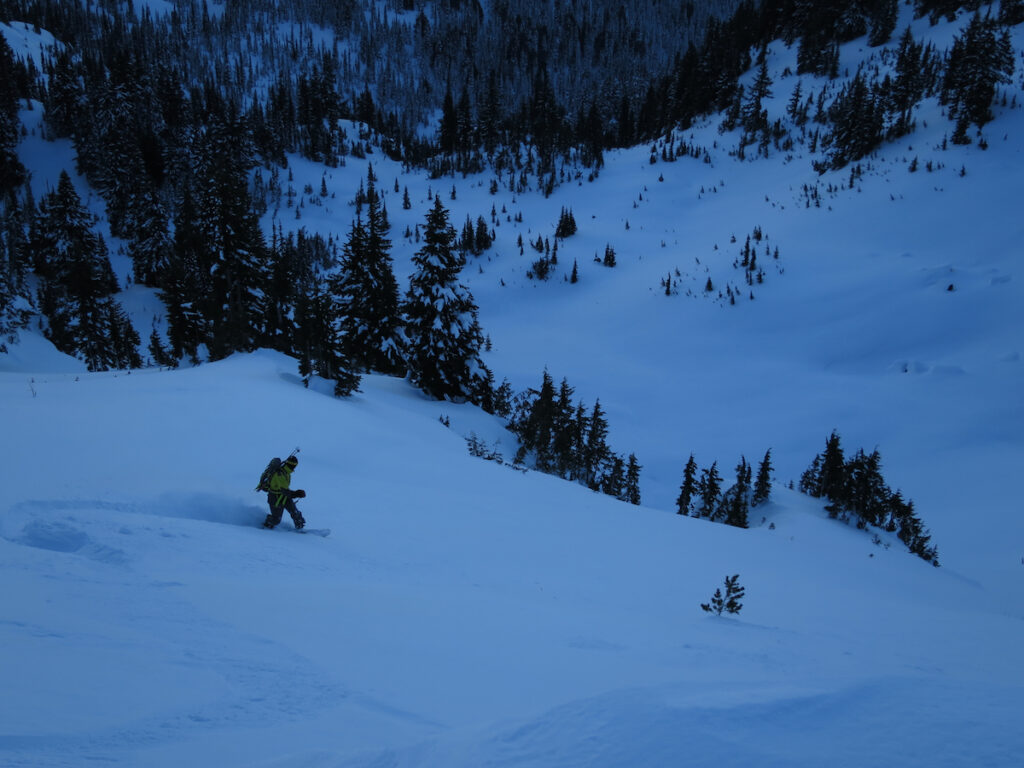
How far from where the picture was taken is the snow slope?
3.11 m

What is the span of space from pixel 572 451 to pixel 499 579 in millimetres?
14396

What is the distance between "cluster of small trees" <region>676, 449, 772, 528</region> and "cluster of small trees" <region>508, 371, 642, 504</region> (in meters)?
1.84

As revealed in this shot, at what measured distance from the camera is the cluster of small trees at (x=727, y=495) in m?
17.0

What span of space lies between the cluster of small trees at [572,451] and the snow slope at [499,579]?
1.67 meters

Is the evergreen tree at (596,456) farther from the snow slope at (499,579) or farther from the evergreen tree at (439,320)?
the evergreen tree at (439,320)

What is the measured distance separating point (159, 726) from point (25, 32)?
127 m

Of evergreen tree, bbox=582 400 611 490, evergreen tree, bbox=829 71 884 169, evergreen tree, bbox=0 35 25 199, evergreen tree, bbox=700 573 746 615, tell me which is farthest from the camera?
evergreen tree, bbox=0 35 25 199

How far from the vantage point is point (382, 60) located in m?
122

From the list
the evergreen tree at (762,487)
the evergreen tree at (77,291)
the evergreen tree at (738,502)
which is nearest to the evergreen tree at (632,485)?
the evergreen tree at (738,502)

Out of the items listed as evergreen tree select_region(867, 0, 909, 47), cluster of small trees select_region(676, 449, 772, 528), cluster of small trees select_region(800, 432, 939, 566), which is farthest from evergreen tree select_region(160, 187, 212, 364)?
evergreen tree select_region(867, 0, 909, 47)

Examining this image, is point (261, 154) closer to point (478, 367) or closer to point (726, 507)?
point (478, 367)

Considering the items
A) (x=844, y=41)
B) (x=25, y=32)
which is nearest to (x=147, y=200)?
(x=25, y=32)

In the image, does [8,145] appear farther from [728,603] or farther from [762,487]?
[728,603]

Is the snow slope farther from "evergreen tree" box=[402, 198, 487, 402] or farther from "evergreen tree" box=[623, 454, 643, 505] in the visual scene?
"evergreen tree" box=[402, 198, 487, 402]
